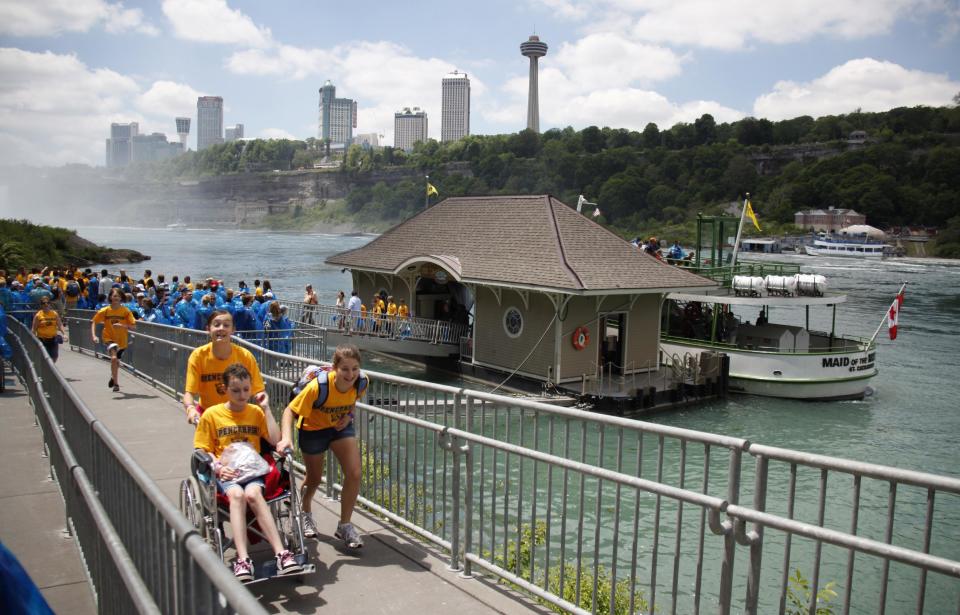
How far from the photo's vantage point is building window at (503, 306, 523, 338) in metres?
23.1

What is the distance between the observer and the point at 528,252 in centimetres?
2361

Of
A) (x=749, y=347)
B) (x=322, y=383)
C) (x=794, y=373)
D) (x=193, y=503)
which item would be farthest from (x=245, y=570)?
(x=749, y=347)

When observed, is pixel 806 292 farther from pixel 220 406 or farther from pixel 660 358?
pixel 220 406

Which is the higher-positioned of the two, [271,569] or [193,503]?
[193,503]

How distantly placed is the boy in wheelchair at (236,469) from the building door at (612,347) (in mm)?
17470

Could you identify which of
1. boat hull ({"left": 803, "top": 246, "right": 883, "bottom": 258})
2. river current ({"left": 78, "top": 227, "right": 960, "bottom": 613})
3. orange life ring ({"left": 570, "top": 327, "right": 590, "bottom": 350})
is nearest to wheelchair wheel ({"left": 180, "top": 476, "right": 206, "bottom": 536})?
river current ({"left": 78, "top": 227, "right": 960, "bottom": 613})

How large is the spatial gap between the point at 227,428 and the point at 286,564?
3.80ft

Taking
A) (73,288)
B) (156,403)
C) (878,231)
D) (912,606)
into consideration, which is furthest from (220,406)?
(878,231)

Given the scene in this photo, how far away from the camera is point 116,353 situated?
13539 mm

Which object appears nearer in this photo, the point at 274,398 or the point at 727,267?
the point at 274,398

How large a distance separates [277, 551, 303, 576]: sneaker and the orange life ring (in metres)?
16.9

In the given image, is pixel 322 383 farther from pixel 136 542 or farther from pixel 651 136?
pixel 651 136

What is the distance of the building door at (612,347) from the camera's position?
75.7 feet

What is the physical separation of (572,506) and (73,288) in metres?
17.2
